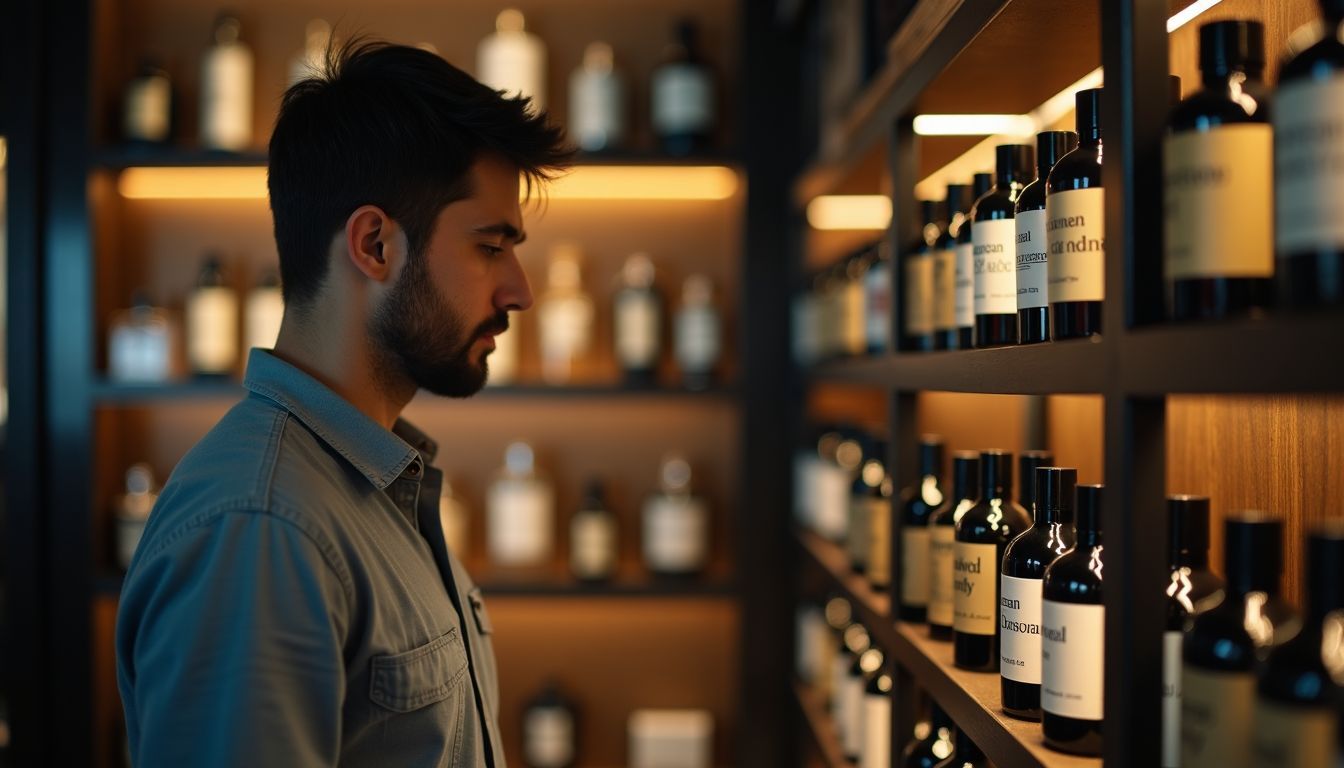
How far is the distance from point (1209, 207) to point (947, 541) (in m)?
0.58

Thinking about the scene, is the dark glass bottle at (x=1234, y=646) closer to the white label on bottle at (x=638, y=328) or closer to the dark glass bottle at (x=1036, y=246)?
the dark glass bottle at (x=1036, y=246)

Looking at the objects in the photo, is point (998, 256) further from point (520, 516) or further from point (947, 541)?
point (520, 516)

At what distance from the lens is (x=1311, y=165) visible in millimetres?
492

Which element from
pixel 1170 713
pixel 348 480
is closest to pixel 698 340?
pixel 348 480

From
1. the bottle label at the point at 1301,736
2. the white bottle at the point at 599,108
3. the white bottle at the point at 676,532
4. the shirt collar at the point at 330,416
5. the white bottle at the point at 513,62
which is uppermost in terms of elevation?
the white bottle at the point at 513,62

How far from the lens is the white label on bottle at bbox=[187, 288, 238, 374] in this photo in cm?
222

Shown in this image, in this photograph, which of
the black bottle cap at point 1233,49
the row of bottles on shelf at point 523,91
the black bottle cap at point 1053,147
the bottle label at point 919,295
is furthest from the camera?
the row of bottles on shelf at point 523,91

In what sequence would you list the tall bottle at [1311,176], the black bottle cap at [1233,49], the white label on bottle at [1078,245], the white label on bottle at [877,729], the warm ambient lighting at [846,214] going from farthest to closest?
the warm ambient lighting at [846,214]
the white label on bottle at [877,729]
the white label on bottle at [1078,245]
the black bottle cap at [1233,49]
the tall bottle at [1311,176]

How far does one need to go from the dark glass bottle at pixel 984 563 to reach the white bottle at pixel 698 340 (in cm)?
125

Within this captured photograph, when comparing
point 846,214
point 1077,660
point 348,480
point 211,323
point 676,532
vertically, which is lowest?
point 676,532

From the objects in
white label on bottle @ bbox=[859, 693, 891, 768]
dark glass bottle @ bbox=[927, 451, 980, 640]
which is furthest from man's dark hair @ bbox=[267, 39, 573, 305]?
white label on bottle @ bbox=[859, 693, 891, 768]

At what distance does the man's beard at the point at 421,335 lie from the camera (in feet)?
3.21

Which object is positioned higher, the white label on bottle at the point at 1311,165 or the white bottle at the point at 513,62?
the white bottle at the point at 513,62

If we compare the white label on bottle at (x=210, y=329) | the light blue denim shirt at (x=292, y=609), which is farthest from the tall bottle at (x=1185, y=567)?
the white label on bottle at (x=210, y=329)
